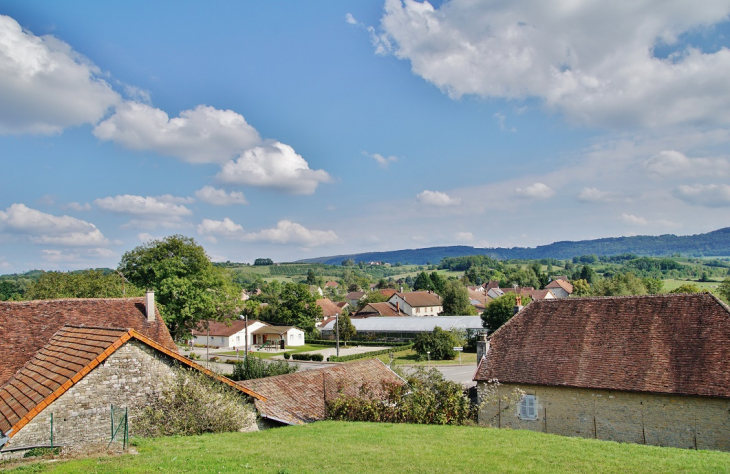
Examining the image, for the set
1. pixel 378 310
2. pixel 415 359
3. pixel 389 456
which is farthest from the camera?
pixel 378 310

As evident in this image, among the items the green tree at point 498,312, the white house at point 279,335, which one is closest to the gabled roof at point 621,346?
the green tree at point 498,312

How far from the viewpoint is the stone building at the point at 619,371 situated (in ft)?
57.3

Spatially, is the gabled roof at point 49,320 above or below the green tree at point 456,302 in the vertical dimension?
above

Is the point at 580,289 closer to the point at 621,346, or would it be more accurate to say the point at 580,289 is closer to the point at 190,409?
the point at 621,346

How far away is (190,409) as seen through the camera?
15.4 m

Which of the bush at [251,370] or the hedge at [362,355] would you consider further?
the hedge at [362,355]

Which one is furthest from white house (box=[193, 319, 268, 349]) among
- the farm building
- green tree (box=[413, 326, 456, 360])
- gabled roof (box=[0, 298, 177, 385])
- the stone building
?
the stone building

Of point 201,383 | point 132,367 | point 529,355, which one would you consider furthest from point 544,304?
point 132,367

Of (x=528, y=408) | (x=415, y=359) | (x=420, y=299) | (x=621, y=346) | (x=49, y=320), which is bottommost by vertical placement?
(x=415, y=359)

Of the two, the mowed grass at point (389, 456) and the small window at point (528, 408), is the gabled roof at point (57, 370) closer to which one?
the mowed grass at point (389, 456)

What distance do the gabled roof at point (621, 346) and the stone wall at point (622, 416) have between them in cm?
48

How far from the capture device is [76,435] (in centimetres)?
Result: 1355

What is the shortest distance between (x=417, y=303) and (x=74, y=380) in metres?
88.3

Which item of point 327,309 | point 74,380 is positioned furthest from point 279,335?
point 74,380
